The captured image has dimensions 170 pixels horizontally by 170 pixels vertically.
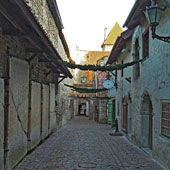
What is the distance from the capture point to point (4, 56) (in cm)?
546

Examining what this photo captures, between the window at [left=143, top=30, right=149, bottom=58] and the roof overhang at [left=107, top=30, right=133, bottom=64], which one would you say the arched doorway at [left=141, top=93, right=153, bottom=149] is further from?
the roof overhang at [left=107, top=30, right=133, bottom=64]

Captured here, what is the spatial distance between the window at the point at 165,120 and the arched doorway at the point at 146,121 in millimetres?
2197

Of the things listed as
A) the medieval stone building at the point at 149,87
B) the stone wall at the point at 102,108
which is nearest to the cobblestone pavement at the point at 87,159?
the medieval stone building at the point at 149,87

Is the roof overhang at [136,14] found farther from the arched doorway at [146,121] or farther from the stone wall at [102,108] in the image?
the stone wall at [102,108]

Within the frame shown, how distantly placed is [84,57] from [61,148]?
40.2 m

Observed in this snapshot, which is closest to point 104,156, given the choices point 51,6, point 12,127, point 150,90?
point 150,90

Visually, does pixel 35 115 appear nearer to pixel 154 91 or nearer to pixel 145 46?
pixel 154 91

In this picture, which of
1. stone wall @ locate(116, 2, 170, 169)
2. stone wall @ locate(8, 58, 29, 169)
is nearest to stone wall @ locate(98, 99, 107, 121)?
stone wall @ locate(116, 2, 170, 169)

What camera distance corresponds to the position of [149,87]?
7.95 metres

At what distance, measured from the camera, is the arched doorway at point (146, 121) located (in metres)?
8.76

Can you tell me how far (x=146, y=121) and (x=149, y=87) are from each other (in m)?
1.52

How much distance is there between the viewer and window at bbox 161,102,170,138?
6.17 m

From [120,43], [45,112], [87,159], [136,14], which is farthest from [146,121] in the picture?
[120,43]

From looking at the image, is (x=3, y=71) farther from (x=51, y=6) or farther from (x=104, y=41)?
(x=104, y=41)
